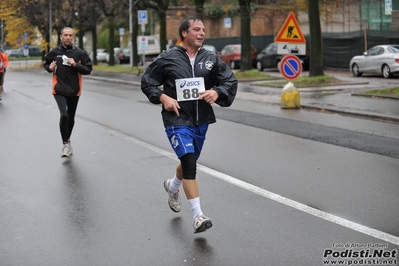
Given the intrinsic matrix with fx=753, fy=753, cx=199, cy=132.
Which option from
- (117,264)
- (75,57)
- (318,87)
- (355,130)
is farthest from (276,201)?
(318,87)

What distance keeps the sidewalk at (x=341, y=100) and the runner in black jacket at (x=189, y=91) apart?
9553 mm

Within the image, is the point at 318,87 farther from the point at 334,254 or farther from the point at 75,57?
the point at 334,254

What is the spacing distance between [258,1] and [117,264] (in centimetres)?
3042

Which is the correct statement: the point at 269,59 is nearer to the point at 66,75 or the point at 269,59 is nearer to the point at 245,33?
the point at 245,33

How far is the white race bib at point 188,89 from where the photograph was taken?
6535 mm

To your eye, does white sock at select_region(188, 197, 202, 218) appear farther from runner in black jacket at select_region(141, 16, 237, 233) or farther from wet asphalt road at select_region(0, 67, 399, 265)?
wet asphalt road at select_region(0, 67, 399, 265)

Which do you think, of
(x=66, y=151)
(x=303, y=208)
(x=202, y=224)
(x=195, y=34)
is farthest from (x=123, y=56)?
(x=202, y=224)

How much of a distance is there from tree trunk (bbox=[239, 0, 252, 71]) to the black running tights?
881 inches

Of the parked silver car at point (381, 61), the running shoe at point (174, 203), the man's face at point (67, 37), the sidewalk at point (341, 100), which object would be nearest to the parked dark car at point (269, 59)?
the parked silver car at point (381, 61)

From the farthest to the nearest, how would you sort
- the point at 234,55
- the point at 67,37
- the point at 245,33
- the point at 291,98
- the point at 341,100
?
the point at 234,55 → the point at 245,33 → the point at 341,100 → the point at 291,98 → the point at 67,37

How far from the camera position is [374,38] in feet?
124

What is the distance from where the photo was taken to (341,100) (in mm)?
20188

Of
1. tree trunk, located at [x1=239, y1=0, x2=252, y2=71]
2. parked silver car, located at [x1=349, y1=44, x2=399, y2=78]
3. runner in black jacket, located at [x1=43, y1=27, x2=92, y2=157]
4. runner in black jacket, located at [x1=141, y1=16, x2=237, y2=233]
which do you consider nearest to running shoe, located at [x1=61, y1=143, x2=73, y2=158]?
runner in black jacket, located at [x1=43, y1=27, x2=92, y2=157]

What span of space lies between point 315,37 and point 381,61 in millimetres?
4492
